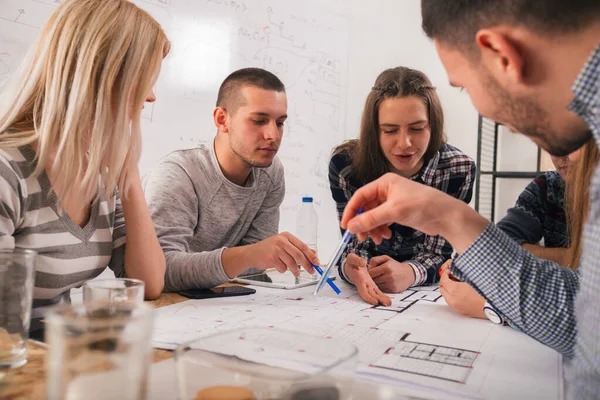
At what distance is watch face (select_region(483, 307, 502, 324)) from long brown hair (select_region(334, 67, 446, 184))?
0.83 m

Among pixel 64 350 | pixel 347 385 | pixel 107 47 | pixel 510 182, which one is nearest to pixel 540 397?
pixel 347 385

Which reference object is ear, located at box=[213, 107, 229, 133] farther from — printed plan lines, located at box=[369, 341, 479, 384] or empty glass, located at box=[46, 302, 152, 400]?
empty glass, located at box=[46, 302, 152, 400]

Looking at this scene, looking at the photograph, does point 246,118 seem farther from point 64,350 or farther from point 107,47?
point 64,350

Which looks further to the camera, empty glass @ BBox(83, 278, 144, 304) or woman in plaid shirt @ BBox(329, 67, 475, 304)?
woman in plaid shirt @ BBox(329, 67, 475, 304)

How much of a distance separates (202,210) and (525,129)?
1.11 meters

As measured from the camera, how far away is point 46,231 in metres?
0.97

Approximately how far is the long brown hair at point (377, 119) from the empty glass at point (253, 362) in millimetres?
1249

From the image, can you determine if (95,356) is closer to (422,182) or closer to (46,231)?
(46,231)

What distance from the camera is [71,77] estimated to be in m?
0.96

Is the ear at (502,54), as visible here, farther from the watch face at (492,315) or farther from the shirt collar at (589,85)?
the watch face at (492,315)

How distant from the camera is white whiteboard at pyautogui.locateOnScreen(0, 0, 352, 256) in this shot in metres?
2.20

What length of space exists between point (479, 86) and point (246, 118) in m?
1.14

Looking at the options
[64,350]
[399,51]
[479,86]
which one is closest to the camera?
[64,350]

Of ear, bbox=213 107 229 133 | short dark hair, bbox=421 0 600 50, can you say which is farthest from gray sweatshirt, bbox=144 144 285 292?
short dark hair, bbox=421 0 600 50
